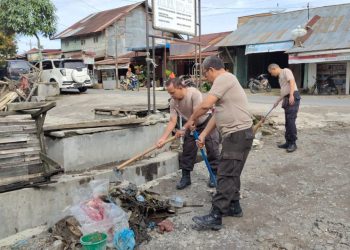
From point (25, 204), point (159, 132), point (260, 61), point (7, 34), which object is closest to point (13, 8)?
point (7, 34)

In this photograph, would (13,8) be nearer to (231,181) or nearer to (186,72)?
(186,72)

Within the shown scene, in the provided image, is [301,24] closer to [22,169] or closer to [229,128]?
[229,128]

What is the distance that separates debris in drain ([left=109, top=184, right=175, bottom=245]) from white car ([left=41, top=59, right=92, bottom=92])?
14.6 metres

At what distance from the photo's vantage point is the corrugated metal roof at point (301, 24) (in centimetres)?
1869

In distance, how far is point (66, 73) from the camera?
58.5 ft

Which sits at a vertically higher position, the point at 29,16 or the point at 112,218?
the point at 29,16

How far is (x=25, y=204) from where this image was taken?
13.4 feet

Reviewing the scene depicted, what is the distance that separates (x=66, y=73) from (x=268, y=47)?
1082 cm

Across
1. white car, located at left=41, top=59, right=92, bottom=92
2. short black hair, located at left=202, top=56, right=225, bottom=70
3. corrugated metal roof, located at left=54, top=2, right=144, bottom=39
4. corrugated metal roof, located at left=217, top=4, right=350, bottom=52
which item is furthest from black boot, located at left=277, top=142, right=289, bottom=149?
corrugated metal roof, located at left=54, top=2, right=144, bottom=39

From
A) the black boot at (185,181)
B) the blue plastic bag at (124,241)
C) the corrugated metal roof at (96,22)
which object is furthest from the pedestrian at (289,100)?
the corrugated metal roof at (96,22)

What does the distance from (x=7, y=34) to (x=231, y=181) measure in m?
26.3

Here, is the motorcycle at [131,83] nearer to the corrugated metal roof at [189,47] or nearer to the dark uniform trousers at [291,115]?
the corrugated metal roof at [189,47]

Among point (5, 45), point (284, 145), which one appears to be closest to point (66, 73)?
point (5, 45)

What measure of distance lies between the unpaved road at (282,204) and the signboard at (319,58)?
11754 millimetres
